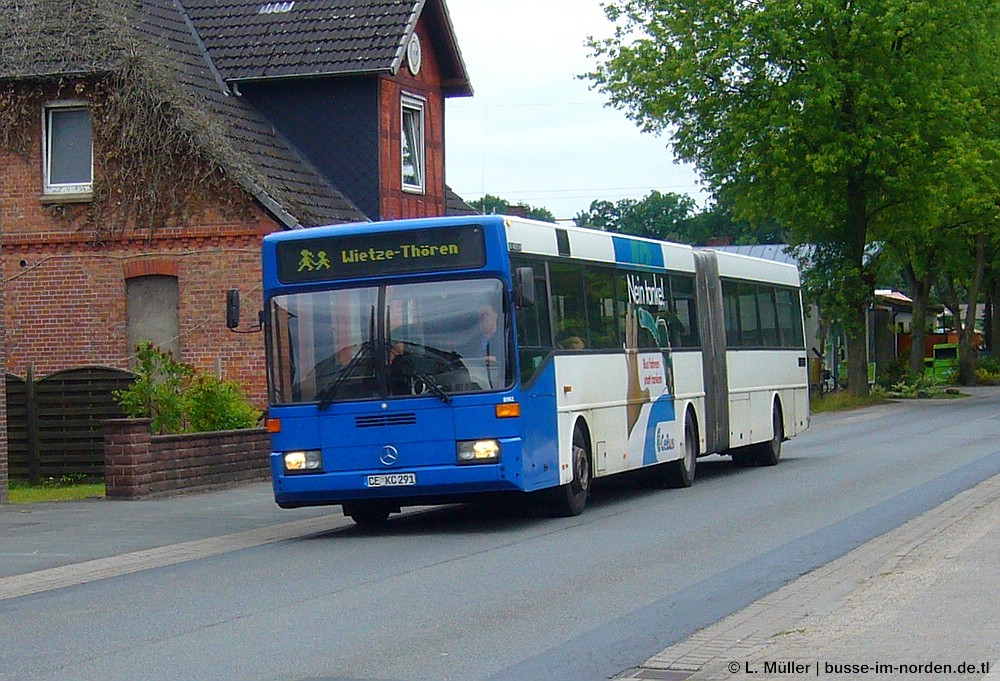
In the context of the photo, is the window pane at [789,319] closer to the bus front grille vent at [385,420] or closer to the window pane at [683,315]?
the window pane at [683,315]

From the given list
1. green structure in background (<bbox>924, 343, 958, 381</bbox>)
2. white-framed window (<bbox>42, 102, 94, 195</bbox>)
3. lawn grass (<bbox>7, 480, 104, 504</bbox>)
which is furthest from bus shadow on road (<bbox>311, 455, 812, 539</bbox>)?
green structure in background (<bbox>924, 343, 958, 381</bbox>)

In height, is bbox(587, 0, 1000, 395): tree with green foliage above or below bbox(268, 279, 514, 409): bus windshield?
above

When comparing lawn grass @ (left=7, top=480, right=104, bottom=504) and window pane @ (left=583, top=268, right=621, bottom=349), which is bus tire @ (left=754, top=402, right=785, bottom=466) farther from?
lawn grass @ (left=7, top=480, right=104, bottom=504)

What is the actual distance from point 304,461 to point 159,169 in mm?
13897

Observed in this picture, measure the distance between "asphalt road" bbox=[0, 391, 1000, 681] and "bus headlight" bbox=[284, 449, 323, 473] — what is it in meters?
0.71

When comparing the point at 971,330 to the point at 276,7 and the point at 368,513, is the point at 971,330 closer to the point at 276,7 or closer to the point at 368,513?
the point at 276,7

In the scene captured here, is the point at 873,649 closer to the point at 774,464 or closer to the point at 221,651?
the point at 221,651

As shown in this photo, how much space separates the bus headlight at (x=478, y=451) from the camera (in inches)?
614

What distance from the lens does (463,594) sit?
37.8ft

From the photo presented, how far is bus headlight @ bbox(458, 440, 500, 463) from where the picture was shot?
1559cm

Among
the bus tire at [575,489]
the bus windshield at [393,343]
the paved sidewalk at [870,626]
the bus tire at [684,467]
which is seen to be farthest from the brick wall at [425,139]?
the paved sidewalk at [870,626]

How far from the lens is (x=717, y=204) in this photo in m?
53.5

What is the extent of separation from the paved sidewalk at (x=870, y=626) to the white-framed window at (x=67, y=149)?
64.7ft

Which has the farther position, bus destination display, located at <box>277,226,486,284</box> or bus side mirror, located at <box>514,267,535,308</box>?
bus destination display, located at <box>277,226,486,284</box>
